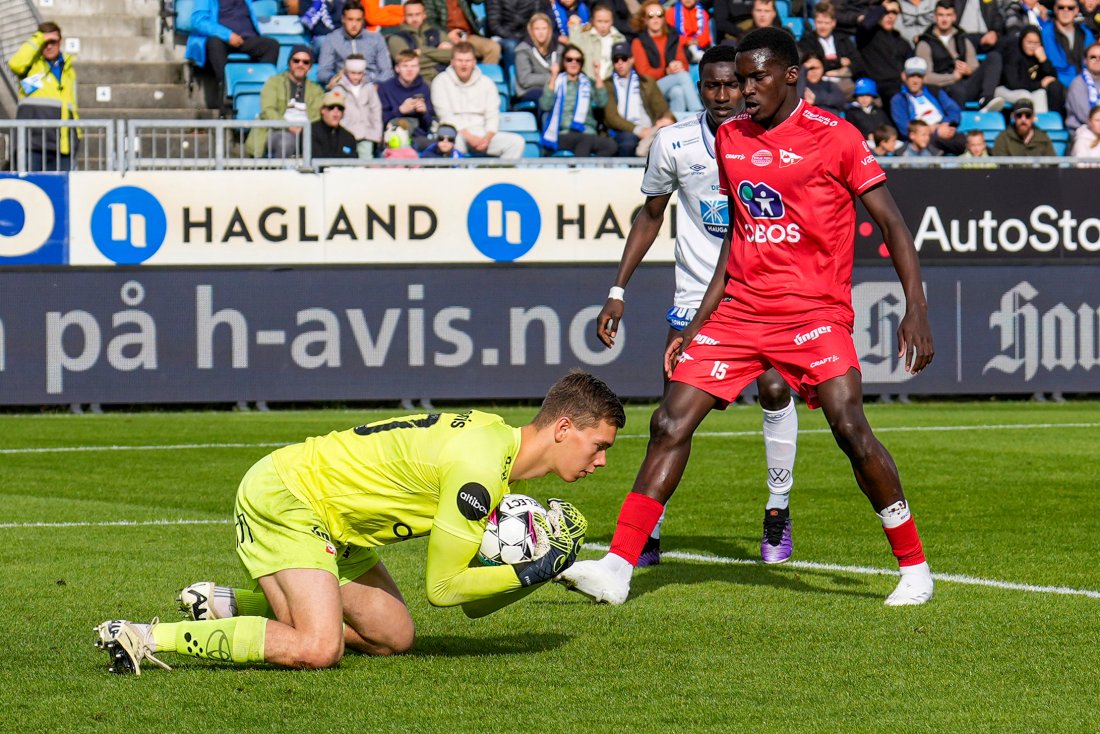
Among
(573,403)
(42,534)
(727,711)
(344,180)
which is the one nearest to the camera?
(727,711)

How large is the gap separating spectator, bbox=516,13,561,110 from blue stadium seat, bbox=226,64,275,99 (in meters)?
3.05

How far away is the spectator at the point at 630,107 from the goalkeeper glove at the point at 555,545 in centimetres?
1482

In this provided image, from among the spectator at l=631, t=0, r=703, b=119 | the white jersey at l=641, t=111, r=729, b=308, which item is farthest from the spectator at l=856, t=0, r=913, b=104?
the white jersey at l=641, t=111, r=729, b=308

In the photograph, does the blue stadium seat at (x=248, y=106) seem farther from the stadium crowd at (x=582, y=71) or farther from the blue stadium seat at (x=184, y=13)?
the blue stadium seat at (x=184, y=13)

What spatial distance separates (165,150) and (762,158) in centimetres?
1174

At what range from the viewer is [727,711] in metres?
5.43

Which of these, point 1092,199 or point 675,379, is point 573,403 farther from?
point 1092,199

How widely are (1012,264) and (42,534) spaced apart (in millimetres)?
12220

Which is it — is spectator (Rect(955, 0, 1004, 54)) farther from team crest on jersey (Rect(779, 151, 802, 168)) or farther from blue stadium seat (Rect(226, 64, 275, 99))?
team crest on jersey (Rect(779, 151, 802, 168))

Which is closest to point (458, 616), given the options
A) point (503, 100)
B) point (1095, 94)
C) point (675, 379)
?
point (675, 379)

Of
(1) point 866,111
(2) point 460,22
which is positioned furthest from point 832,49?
(2) point 460,22

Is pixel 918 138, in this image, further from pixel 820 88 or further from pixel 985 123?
pixel 985 123

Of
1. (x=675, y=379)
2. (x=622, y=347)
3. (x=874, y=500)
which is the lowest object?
(x=622, y=347)

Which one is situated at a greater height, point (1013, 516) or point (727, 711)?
point (727, 711)
